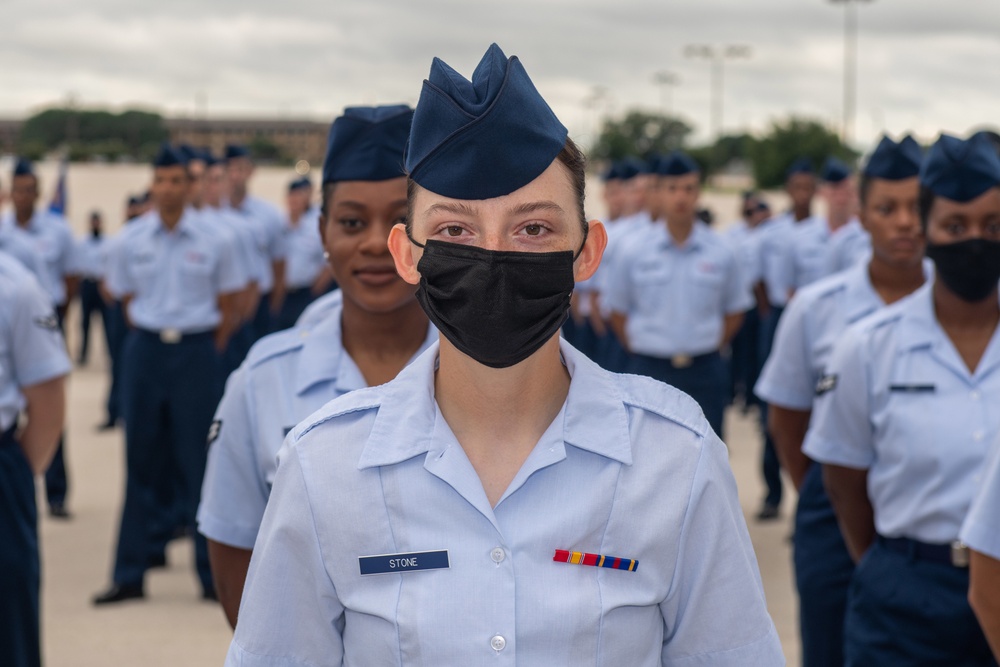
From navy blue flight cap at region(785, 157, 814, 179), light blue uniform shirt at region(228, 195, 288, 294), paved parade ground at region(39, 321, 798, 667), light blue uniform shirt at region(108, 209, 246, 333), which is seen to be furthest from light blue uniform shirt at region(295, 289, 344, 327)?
navy blue flight cap at region(785, 157, 814, 179)

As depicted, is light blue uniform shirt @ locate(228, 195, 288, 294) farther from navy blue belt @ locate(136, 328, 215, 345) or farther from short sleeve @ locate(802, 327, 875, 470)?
short sleeve @ locate(802, 327, 875, 470)

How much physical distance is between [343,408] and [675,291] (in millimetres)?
6184

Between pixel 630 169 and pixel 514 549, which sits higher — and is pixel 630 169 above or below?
above

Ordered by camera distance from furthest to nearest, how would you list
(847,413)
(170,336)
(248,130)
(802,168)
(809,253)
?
(248,130)
(802,168)
(809,253)
(170,336)
(847,413)

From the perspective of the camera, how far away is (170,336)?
705 cm

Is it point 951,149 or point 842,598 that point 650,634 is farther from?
point 842,598

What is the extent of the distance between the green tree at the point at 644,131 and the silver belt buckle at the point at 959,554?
80.1m

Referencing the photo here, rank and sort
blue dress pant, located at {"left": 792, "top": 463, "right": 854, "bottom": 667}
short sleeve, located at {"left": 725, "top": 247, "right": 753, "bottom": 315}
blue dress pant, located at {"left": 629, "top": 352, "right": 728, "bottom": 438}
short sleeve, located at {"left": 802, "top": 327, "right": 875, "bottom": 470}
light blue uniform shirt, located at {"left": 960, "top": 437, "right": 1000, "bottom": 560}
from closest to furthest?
light blue uniform shirt, located at {"left": 960, "top": 437, "right": 1000, "bottom": 560}
short sleeve, located at {"left": 802, "top": 327, "right": 875, "bottom": 470}
blue dress pant, located at {"left": 792, "top": 463, "right": 854, "bottom": 667}
blue dress pant, located at {"left": 629, "top": 352, "right": 728, "bottom": 438}
short sleeve, located at {"left": 725, "top": 247, "right": 753, "bottom": 315}

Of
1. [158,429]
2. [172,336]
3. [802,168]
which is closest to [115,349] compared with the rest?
[172,336]

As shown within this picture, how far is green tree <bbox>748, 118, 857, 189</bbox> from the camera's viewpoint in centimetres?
5897

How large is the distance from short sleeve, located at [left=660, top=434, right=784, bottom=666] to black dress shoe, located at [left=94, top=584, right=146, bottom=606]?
5.24 metres

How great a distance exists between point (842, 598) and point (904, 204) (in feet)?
4.61

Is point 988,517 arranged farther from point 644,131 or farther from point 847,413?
point 644,131

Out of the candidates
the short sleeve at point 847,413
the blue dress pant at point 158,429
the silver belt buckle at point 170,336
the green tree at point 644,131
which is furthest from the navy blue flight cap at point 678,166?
the green tree at point 644,131
